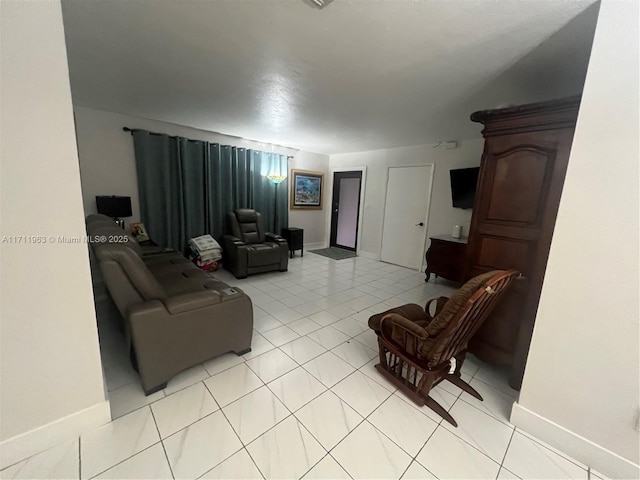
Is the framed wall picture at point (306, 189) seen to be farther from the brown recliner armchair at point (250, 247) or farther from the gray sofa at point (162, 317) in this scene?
the gray sofa at point (162, 317)

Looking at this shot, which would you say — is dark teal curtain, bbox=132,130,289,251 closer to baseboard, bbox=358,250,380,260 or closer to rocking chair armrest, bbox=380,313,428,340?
baseboard, bbox=358,250,380,260

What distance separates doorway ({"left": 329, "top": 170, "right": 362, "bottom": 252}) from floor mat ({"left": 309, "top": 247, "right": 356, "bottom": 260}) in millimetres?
154

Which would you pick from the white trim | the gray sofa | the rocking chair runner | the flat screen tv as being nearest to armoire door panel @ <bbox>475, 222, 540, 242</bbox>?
the rocking chair runner

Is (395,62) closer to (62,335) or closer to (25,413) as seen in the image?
(62,335)

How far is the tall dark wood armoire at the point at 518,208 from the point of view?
1.45 metres

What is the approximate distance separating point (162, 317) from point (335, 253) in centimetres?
432

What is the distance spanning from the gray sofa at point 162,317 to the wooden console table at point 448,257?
3.08 meters

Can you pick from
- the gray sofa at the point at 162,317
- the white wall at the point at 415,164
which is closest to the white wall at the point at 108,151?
the gray sofa at the point at 162,317

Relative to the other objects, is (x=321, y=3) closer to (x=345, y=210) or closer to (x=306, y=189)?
(x=306, y=189)

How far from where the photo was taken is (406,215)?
474 cm

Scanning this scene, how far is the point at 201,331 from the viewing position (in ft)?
5.58

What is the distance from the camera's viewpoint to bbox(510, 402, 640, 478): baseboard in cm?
118

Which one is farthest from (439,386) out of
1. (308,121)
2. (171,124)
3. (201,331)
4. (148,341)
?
(171,124)

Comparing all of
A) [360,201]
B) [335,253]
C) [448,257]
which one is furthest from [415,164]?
[335,253]
